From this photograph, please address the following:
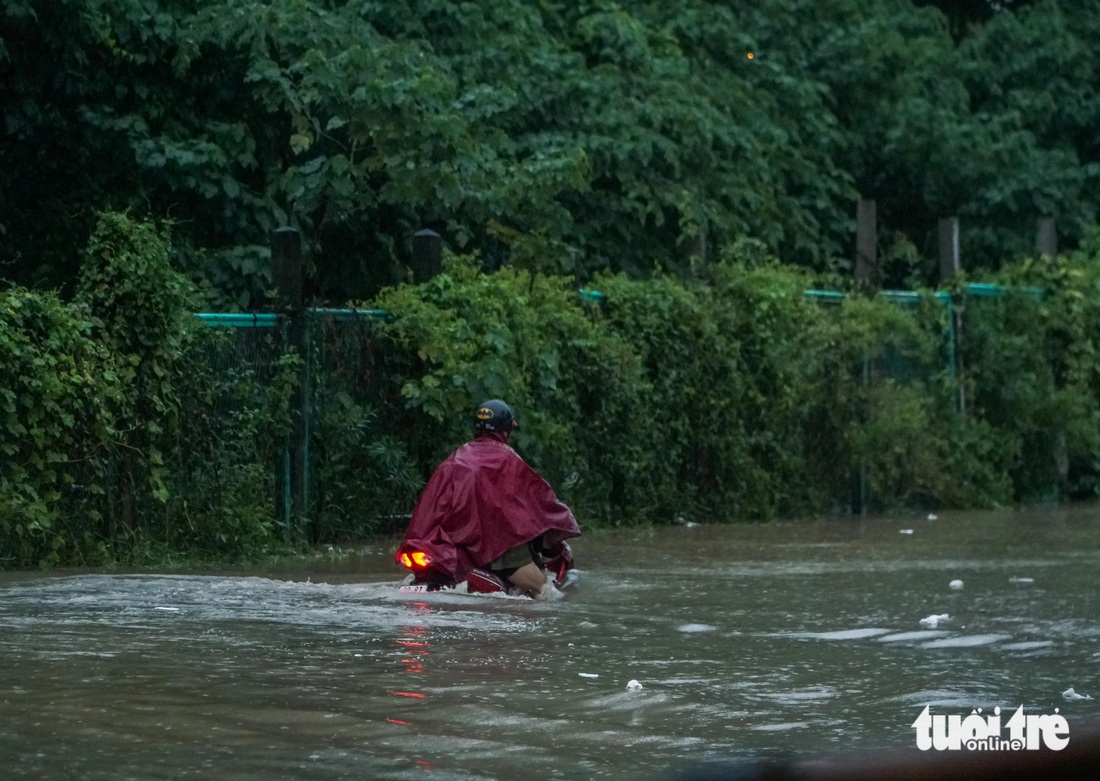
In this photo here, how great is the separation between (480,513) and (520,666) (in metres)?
2.98

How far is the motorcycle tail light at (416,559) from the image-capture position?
1101 cm

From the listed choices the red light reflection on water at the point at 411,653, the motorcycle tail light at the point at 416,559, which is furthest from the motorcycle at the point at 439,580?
the red light reflection on water at the point at 411,653

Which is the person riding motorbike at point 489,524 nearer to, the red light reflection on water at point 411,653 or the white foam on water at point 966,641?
the red light reflection on water at point 411,653

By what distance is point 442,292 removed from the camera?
15.1m

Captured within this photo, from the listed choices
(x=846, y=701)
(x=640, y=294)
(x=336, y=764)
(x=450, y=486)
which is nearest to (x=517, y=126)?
(x=640, y=294)

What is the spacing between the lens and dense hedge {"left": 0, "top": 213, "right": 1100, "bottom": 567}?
489 inches

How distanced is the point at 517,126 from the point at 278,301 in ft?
19.9

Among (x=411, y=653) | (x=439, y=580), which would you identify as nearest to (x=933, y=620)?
(x=439, y=580)

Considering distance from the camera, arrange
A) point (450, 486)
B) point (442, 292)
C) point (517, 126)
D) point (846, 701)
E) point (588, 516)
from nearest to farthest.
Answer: point (846, 701) < point (450, 486) < point (442, 292) < point (588, 516) < point (517, 126)

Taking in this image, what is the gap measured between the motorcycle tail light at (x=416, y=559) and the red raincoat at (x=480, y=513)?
3cm

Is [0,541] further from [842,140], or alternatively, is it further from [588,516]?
[842,140]

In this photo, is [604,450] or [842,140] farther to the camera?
A: [842,140]

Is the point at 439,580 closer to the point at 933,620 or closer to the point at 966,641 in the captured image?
the point at 933,620

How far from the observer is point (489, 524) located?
11.2m
